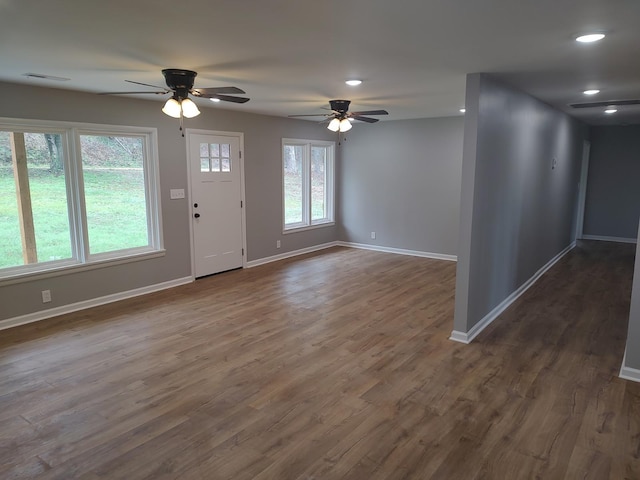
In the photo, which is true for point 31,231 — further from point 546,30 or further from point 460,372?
point 546,30

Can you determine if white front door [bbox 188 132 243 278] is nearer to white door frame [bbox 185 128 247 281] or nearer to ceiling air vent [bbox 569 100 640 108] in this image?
white door frame [bbox 185 128 247 281]

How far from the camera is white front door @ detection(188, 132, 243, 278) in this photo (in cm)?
593

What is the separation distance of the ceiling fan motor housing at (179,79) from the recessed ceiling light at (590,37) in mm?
2824

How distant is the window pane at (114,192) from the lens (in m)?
4.88

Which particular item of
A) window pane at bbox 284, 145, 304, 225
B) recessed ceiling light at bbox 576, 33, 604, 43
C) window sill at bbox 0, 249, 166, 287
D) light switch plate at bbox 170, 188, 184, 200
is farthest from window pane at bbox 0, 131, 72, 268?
recessed ceiling light at bbox 576, 33, 604, 43

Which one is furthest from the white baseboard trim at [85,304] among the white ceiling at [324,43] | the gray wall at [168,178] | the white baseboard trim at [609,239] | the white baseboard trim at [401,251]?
the white baseboard trim at [609,239]

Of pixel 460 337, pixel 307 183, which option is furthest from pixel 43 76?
pixel 307 183

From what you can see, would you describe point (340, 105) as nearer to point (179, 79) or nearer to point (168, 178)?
point (179, 79)

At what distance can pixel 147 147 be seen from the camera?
5340 mm

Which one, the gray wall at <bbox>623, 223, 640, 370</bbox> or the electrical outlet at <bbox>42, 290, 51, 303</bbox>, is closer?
the gray wall at <bbox>623, 223, 640, 370</bbox>

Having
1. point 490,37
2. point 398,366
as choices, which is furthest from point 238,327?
point 490,37

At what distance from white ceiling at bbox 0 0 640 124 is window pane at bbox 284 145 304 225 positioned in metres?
3.03

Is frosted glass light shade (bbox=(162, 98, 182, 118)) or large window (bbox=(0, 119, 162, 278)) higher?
frosted glass light shade (bbox=(162, 98, 182, 118))

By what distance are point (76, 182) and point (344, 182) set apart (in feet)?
16.0
